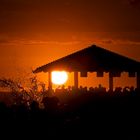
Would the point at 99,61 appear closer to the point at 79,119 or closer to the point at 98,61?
the point at 98,61

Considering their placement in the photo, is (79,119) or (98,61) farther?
(98,61)

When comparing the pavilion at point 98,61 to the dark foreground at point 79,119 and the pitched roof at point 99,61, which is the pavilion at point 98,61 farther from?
the dark foreground at point 79,119

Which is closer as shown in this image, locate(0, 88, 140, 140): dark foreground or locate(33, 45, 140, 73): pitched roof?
locate(0, 88, 140, 140): dark foreground

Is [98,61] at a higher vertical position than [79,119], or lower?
higher

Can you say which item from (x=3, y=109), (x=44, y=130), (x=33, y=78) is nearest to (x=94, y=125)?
(x=44, y=130)

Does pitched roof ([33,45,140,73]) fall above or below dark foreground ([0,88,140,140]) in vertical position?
above

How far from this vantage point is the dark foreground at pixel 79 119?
43.9ft

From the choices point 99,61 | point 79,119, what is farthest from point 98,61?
point 79,119

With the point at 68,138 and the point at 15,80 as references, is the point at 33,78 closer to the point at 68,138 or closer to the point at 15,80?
the point at 15,80

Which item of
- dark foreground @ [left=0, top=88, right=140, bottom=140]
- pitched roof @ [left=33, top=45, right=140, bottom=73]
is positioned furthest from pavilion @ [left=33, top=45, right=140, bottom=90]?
dark foreground @ [left=0, top=88, right=140, bottom=140]

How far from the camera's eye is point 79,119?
14.2m

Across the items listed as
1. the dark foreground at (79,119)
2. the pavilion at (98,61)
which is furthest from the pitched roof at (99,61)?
the dark foreground at (79,119)

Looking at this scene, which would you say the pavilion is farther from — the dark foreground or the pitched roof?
the dark foreground

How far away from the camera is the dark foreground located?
43.9ft
